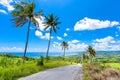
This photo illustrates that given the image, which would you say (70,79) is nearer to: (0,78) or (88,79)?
(88,79)

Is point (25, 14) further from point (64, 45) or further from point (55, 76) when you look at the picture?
point (64, 45)

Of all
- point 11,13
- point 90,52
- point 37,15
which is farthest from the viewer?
point 90,52

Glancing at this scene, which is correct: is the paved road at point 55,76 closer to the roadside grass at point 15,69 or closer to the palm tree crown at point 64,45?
the roadside grass at point 15,69

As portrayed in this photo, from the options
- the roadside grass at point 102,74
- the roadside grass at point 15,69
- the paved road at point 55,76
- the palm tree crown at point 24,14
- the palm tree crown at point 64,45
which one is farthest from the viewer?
the palm tree crown at point 64,45

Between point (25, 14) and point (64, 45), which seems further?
point (64, 45)

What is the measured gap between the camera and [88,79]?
70.0 ft

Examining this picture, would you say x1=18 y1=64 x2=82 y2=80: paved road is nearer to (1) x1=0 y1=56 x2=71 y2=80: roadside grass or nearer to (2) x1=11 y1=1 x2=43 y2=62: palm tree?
(1) x1=0 y1=56 x2=71 y2=80: roadside grass

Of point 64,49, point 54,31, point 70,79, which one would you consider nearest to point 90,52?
point 64,49

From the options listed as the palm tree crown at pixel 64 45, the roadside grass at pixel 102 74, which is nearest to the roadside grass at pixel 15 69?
the roadside grass at pixel 102 74

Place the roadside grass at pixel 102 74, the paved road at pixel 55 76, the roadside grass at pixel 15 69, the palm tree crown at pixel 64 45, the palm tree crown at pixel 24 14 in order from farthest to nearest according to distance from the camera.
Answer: the palm tree crown at pixel 64 45
the palm tree crown at pixel 24 14
the paved road at pixel 55 76
the roadside grass at pixel 102 74
the roadside grass at pixel 15 69

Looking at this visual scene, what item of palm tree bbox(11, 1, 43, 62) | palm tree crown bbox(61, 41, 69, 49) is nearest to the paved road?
palm tree bbox(11, 1, 43, 62)

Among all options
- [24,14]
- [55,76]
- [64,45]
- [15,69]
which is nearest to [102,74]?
[55,76]

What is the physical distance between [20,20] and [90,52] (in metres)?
90.9

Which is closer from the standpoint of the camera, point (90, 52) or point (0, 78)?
point (0, 78)
